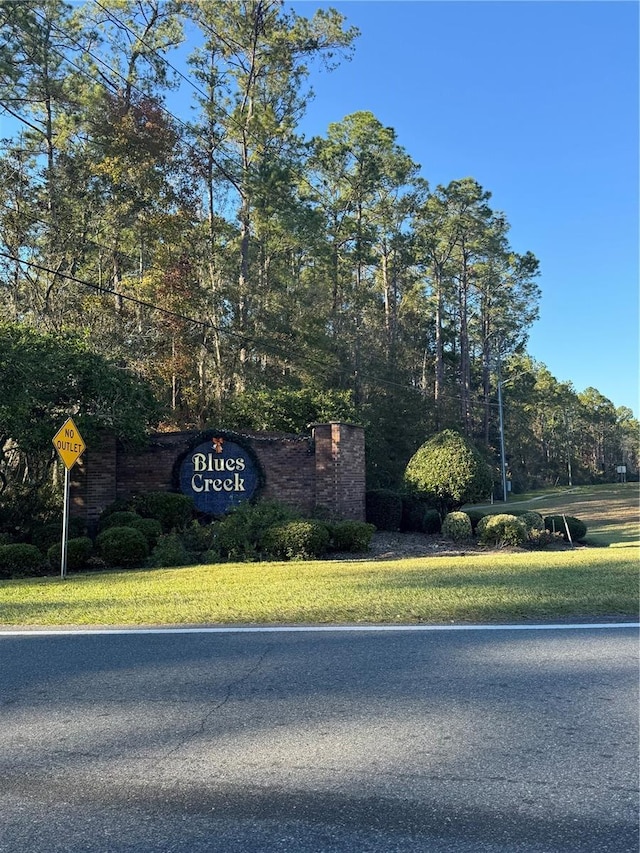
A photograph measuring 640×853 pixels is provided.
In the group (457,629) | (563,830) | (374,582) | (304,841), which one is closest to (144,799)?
(304,841)

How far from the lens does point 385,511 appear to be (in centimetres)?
1981

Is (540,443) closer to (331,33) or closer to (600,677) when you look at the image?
(331,33)

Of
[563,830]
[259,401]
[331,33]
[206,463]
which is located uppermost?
[331,33]

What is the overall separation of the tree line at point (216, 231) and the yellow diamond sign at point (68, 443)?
3243 millimetres

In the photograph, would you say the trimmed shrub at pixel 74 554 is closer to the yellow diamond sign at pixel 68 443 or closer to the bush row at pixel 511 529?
the yellow diamond sign at pixel 68 443

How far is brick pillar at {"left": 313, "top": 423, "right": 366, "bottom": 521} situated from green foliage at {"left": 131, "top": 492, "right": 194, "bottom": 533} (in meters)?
3.45

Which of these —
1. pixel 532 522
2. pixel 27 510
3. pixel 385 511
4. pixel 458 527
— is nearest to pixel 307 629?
pixel 458 527

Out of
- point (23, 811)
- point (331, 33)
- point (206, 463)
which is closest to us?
point (23, 811)

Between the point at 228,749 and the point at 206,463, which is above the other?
the point at 206,463

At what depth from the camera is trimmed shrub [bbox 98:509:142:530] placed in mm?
15422

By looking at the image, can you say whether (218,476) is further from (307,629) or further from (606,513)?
(606,513)

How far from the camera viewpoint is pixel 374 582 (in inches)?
410

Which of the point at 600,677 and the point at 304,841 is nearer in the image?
the point at 304,841

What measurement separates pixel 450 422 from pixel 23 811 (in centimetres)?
3825
